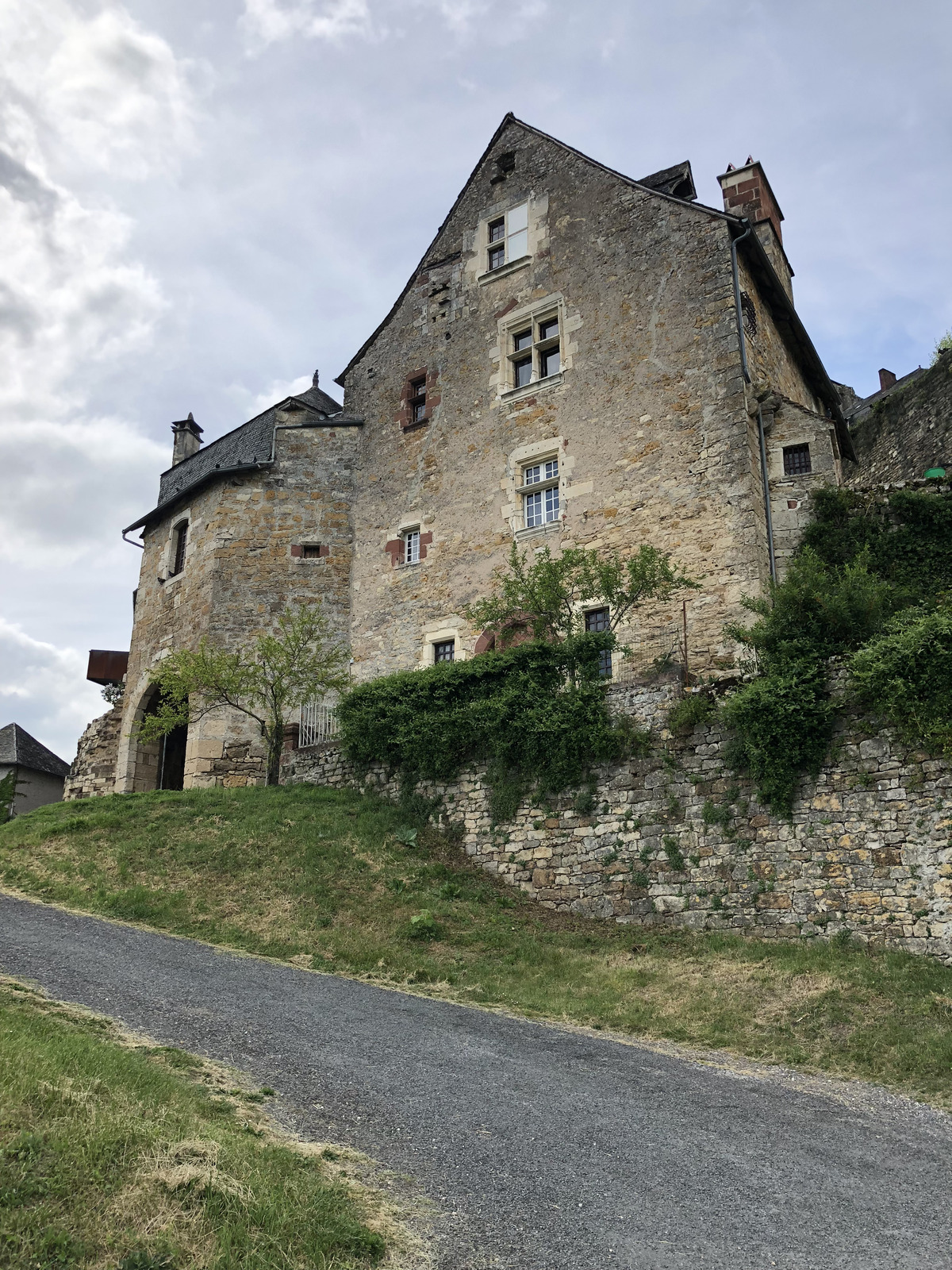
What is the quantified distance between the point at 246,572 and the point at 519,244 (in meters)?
9.41

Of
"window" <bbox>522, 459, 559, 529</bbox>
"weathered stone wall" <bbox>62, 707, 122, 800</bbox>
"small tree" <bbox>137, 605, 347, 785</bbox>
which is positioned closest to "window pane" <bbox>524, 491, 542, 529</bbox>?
"window" <bbox>522, 459, 559, 529</bbox>

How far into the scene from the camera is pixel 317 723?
1900 centimetres


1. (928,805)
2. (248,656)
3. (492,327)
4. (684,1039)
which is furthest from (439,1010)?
(492,327)

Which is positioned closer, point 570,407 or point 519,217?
point 570,407

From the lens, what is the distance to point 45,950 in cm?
954

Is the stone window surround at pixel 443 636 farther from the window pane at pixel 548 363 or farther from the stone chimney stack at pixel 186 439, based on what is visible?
the stone chimney stack at pixel 186 439

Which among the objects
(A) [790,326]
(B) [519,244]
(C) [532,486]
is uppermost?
(B) [519,244]

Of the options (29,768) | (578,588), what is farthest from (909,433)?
(29,768)

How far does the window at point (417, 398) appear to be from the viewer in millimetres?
21797

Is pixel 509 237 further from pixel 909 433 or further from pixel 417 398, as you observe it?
pixel 909 433

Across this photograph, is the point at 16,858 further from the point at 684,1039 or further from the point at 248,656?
the point at 684,1039

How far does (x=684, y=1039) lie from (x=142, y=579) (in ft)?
65.6

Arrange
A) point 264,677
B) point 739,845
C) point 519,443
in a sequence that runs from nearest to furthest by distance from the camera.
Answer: point 739,845 → point 264,677 → point 519,443

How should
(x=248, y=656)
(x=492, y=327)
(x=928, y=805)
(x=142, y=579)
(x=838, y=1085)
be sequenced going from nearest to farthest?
(x=838, y=1085) < (x=928, y=805) < (x=248, y=656) < (x=492, y=327) < (x=142, y=579)
